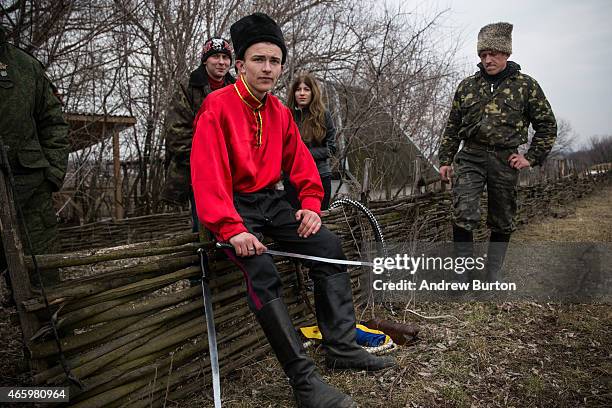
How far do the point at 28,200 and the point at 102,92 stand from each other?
4.33m

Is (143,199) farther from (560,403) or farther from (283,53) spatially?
(560,403)

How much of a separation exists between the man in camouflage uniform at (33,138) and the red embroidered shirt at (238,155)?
93 centimetres

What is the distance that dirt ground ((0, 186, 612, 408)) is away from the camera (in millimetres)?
2184

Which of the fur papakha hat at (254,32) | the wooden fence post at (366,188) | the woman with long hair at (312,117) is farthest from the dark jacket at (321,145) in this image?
the fur papakha hat at (254,32)

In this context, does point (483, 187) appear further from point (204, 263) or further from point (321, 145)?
point (204, 263)

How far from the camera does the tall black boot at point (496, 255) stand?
3836 millimetres

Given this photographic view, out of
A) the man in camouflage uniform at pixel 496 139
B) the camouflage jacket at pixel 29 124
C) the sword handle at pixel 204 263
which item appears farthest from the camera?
the man in camouflage uniform at pixel 496 139

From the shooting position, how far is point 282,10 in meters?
7.04

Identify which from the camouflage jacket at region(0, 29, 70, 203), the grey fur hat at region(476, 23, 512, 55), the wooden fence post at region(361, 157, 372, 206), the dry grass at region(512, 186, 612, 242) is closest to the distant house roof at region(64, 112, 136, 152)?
the camouflage jacket at region(0, 29, 70, 203)

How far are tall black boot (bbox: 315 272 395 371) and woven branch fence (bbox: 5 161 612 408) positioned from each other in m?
0.52

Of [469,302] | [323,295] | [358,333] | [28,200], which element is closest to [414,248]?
[469,302]

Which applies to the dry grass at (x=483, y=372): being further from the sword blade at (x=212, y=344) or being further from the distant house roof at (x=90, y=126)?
the distant house roof at (x=90, y=126)

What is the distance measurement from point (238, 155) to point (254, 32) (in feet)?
2.17

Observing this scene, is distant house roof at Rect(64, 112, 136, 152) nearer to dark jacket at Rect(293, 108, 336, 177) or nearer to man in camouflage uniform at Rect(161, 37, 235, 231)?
man in camouflage uniform at Rect(161, 37, 235, 231)
